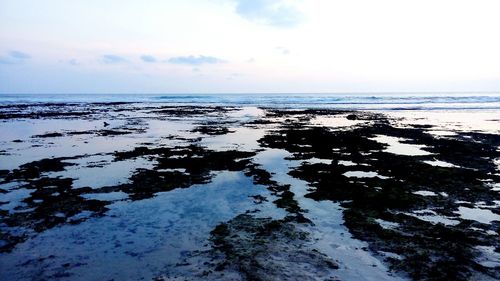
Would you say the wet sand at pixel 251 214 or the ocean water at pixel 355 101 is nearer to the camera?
the wet sand at pixel 251 214

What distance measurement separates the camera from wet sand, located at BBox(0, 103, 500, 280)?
6828 millimetres

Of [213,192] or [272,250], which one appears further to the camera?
[213,192]

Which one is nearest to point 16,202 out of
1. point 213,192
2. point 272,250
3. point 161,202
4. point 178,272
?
point 161,202

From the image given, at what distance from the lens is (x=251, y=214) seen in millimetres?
9820

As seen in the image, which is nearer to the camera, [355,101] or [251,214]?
[251,214]

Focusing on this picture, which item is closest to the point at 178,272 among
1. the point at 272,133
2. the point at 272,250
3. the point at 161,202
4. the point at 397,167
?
the point at 272,250

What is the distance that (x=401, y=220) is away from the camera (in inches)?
363

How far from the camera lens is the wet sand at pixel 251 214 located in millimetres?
6828

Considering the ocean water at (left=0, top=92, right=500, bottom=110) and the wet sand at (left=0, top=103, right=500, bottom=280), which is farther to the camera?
the ocean water at (left=0, top=92, right=500, bottom=110)

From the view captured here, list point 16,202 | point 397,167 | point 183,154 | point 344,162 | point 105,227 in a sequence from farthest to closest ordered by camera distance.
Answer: point 183,154, point 344,162, point 397,167, point 16,202, point 105,227

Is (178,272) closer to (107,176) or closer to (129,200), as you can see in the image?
(129,200)

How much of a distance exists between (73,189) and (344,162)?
10992 millimetres

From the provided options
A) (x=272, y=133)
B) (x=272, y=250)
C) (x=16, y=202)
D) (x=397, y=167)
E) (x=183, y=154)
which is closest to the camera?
(x=272, y=250)

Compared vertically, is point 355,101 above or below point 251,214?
above
